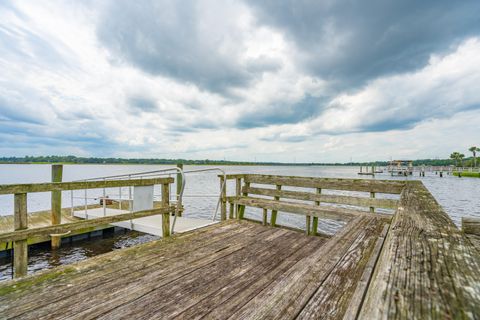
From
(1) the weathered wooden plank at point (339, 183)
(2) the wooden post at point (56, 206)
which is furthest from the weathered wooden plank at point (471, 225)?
(2) the wooden post at point (56, 206)

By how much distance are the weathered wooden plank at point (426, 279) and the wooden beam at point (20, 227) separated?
3.56 meters

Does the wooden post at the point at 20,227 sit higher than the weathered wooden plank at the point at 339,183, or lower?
lower

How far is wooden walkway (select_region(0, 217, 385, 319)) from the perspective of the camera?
1504 millimetres

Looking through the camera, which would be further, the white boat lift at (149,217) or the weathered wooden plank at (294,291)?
the white boat lift at (149,217)

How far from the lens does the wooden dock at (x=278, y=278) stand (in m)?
0.82

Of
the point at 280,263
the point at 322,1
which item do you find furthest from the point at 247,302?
the point at 322,1

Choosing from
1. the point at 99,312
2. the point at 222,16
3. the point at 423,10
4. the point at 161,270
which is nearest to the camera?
the point at 99,312

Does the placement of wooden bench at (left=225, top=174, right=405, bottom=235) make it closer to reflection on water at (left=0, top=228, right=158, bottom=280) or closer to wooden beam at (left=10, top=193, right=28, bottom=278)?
wooden beam at (left=10, top=193, right=28, bottom=278)

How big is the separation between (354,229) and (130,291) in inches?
98.0

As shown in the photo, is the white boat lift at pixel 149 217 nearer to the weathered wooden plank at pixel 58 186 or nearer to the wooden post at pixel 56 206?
the weathered wooden plank at pixel 58 186

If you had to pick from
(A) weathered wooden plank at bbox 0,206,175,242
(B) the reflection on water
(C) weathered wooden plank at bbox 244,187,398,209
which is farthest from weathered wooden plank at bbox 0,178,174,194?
(B) the reflection on water

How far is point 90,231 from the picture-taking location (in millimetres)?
8930

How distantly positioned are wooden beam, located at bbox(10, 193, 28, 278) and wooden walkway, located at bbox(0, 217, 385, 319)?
71cm

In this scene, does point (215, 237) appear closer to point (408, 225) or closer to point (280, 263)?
point (280, 263)
